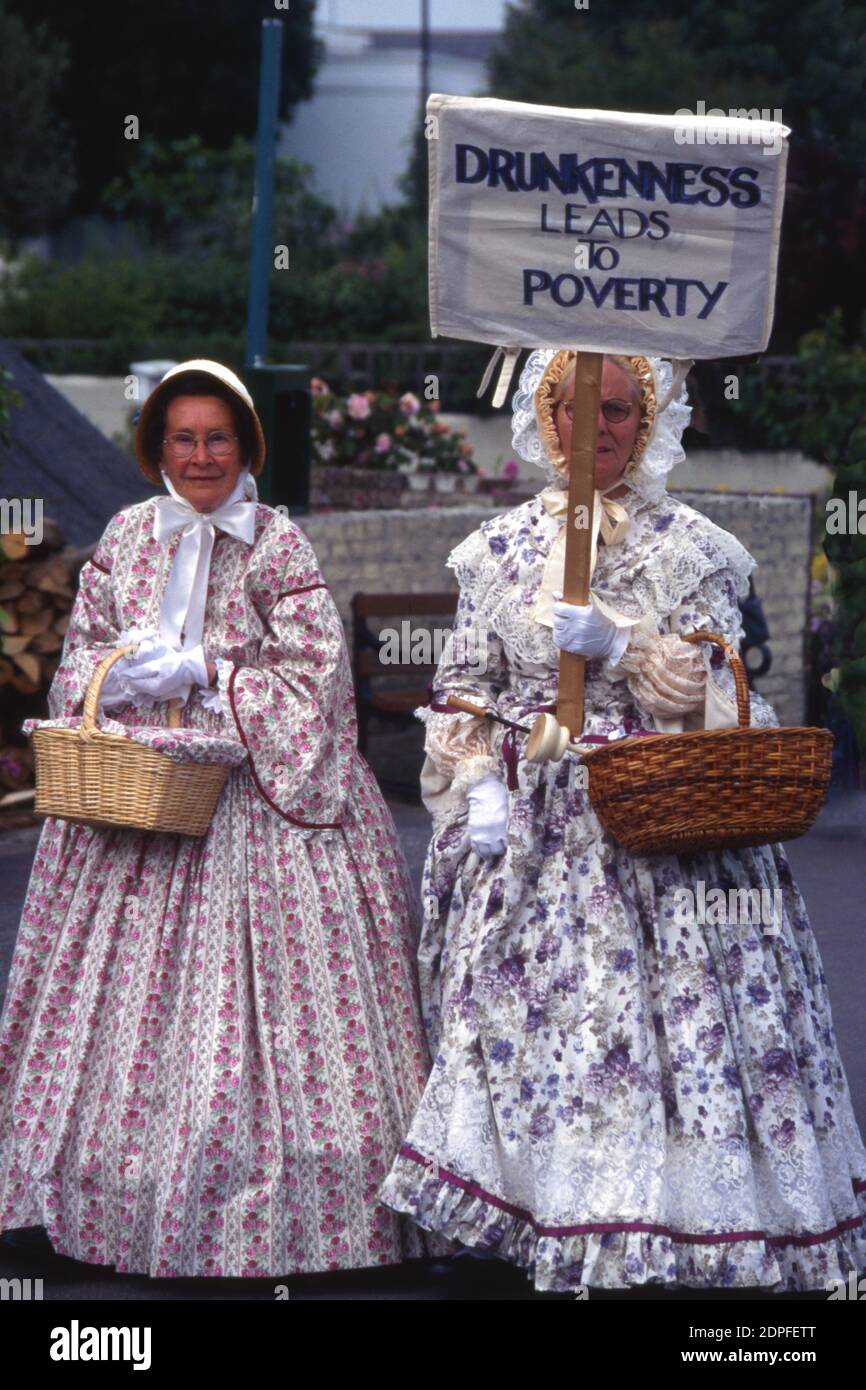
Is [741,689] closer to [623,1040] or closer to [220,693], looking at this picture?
[623,1040]

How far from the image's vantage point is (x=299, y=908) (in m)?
4.88

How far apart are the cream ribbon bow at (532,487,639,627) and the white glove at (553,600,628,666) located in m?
0.09

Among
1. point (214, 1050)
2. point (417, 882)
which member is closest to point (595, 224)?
point (214, 1050)

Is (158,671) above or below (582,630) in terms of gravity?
below

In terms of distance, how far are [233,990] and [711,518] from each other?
292 inches

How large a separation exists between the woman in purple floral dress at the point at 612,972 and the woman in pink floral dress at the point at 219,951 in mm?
179

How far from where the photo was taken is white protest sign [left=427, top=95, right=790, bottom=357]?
4480 mm

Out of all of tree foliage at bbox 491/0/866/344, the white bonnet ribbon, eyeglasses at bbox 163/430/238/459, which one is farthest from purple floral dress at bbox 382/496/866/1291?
tree foliage at bbox 491/0/866/344

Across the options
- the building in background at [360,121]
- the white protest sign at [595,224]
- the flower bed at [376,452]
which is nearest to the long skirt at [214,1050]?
the white protest sign at [595,224]

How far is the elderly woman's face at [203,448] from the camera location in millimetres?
5023

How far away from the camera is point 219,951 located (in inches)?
189

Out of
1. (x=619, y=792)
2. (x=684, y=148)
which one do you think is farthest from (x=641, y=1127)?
(x=684, y=148)
